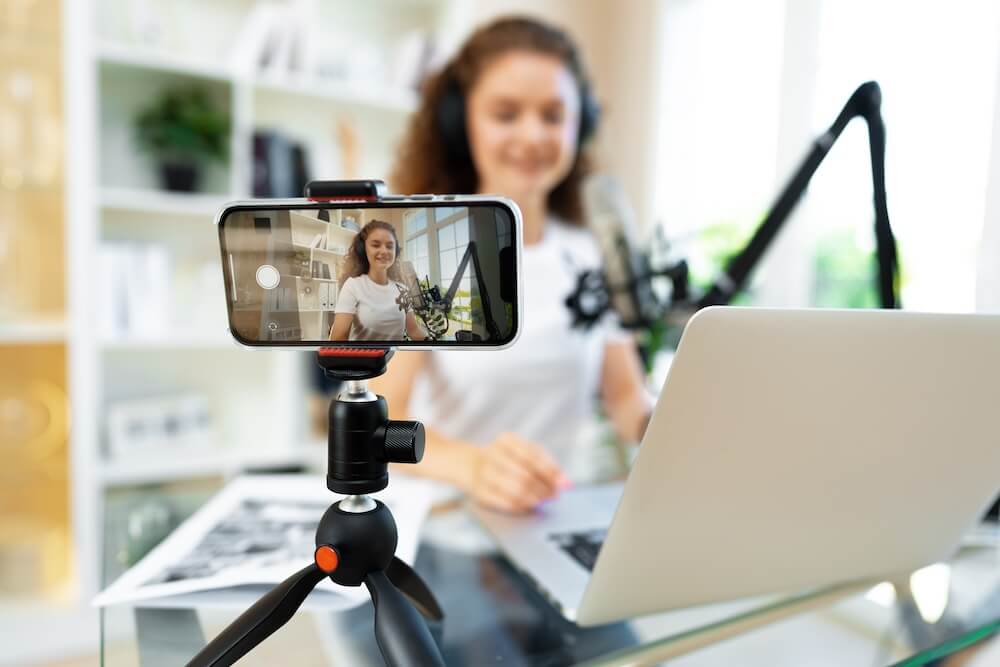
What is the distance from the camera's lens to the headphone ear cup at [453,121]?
1245 millimetres

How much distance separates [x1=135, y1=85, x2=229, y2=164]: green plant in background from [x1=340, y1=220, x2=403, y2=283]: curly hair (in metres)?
1.70

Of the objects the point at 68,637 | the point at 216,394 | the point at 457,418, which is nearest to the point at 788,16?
the point at 457,418

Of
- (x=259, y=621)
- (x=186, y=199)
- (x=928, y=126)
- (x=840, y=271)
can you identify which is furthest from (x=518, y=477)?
(x=186, y=199)

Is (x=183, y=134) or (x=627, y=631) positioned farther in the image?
(x=183, y=134)

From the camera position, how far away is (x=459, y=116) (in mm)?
1247

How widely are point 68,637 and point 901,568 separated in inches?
76.4

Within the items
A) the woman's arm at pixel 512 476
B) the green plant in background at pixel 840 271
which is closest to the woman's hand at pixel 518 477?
the woman's arm at pixel 512 476

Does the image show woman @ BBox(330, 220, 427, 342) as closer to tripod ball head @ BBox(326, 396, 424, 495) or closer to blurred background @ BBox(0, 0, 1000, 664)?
tripod ball head @ BBox(326, 396, 424, 495)

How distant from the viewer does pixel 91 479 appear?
1.70 metres

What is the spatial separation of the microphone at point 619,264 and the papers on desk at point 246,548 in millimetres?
357

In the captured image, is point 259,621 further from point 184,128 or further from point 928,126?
point 184,128

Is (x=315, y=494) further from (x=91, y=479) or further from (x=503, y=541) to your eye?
(x=91, y=479)

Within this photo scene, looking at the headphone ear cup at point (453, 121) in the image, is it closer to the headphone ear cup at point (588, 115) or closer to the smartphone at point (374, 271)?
the headphone ear cup at point (588, 115)

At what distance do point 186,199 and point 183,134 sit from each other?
0.59 feet
